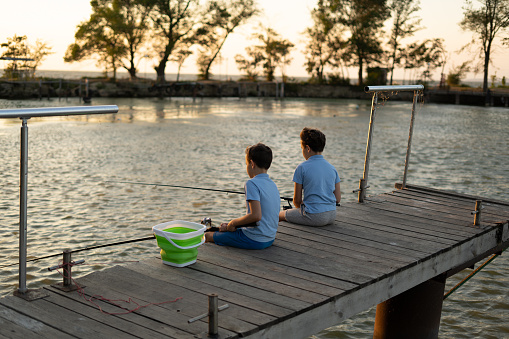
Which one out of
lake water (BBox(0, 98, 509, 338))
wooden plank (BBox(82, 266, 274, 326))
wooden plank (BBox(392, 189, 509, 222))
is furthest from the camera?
lake water (BBox(0, 98, 509, 338))

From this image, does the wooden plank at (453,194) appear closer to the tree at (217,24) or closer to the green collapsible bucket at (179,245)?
the green collapsible bucket at (179,245)

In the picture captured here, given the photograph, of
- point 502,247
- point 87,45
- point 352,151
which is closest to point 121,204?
point 502,247

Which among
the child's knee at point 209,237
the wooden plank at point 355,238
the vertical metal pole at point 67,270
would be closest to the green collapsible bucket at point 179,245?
the child's knee at point 209,237

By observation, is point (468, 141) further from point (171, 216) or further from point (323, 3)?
point (323, 3)

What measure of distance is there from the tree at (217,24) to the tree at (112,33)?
6.26 metres

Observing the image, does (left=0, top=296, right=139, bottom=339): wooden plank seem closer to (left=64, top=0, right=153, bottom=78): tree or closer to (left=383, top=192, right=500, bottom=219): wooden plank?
(left=383, top=192, right=500, bottom=219): wooden plank

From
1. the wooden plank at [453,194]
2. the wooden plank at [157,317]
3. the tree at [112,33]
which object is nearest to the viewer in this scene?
the wooden plank at [157,317]

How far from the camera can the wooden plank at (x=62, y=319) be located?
3064 mm

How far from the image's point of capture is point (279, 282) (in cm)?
392

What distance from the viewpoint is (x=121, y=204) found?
1003 centimetres

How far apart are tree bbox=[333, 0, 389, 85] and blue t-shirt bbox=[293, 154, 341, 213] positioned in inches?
2267

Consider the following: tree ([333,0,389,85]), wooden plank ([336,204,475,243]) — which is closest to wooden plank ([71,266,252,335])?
wooden plank ([336,204,475,243])

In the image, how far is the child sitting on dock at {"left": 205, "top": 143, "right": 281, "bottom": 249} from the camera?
4500 mm

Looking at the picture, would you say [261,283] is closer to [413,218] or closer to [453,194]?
[413,218]
